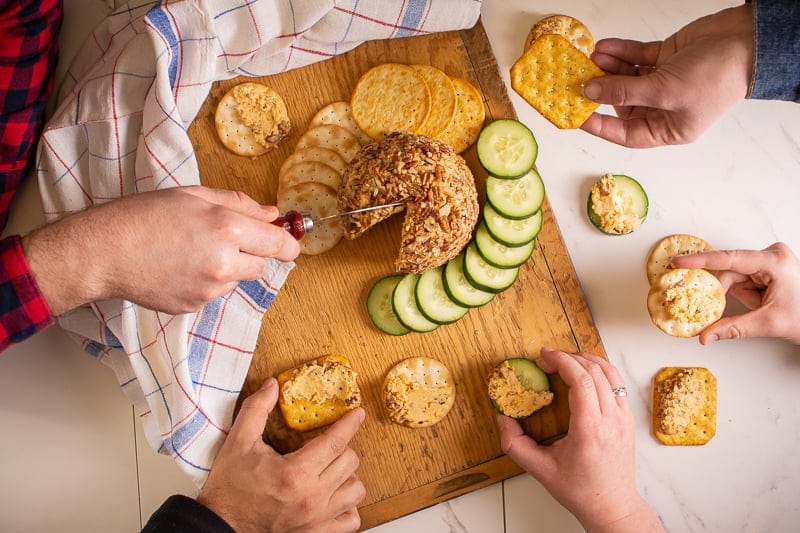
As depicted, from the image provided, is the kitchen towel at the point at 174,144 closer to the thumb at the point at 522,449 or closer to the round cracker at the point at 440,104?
the round cracker at the point at 440,104

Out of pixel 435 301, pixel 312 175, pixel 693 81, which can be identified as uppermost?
pixel 312 175

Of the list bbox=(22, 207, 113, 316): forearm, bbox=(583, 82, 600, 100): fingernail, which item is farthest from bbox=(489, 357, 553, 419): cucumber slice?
bbox=(22, 207, 113, 316): forearm

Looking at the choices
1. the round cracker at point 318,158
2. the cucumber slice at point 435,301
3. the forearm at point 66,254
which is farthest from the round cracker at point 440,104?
the forearm at point 66,254

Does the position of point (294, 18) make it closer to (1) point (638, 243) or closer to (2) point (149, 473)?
(1) point (638, 243)

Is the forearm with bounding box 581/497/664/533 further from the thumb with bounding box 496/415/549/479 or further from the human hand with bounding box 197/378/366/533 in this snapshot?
the human hand with bounding box 197/378/366/533

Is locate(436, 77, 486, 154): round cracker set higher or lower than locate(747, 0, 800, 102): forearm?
higher

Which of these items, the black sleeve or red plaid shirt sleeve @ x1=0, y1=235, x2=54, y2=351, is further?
the black sleeve

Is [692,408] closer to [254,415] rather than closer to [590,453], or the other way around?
[590,453]

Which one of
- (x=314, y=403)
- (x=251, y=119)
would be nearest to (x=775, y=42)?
(x=251, y=119)
